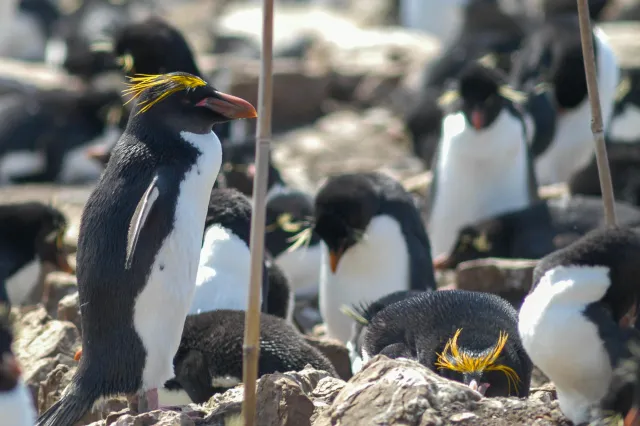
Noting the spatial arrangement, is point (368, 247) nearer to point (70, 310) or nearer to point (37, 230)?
point (70, 310)

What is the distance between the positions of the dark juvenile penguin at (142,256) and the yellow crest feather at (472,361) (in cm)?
88

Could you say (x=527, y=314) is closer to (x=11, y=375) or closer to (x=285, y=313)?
(x=11, y=375)

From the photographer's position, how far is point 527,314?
3.66 m

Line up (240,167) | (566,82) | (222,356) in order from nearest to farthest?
(222,356) → (240,167) → (566,82)

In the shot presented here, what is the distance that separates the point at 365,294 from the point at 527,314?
8.44ft

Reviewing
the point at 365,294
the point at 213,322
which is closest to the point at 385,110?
the point at 365,294

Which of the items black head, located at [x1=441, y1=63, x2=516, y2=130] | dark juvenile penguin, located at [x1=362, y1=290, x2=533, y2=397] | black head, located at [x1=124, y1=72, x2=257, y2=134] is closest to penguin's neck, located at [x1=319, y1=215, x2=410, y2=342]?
black head, located at [x1=441, y1=63, x2=516, y2=130]

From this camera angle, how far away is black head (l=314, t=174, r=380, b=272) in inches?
234

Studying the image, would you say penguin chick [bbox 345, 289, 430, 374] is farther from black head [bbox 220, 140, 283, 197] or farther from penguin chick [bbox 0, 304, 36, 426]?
black head [bbox 220, 140, 283, 197]

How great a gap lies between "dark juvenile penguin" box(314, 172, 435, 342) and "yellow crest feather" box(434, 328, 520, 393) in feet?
6.08

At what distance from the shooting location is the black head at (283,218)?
23.2 ft

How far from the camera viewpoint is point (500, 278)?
602cm

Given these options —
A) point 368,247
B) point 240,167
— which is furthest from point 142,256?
point 240,167

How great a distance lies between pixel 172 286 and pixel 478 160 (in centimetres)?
343
